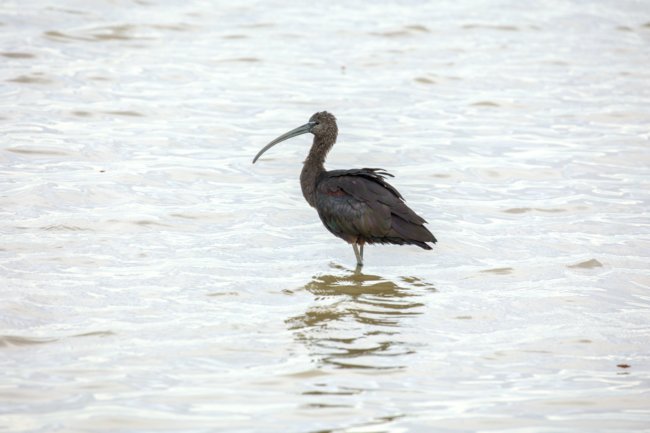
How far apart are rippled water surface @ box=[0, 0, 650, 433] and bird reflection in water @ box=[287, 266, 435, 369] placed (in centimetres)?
3

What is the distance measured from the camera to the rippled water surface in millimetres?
6973

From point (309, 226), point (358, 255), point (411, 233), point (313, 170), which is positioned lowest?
point (309, 226)

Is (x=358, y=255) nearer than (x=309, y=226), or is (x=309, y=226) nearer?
(x=358, y=255)

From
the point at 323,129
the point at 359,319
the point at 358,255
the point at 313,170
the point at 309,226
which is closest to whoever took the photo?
the point at 359,319

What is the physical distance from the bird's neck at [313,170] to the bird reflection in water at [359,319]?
0.93m

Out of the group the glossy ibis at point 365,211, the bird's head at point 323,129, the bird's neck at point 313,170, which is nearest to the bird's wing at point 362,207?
the glossy ibis at point 365,211

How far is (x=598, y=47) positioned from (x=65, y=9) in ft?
36.0

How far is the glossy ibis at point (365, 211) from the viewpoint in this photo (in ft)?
33.1

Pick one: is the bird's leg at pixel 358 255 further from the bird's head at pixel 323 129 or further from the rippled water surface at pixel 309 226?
the bird's head at pixel 323 129

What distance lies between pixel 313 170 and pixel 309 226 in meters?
1.04

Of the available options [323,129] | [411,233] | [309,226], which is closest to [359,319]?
[411,233]

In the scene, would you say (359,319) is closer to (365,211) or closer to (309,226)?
(365,211)

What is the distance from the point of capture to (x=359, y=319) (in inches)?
340

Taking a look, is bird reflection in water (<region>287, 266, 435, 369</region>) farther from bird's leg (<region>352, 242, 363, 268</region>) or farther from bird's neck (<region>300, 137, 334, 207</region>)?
bird's neck (<region>300, 137, 334, 207</region>)
